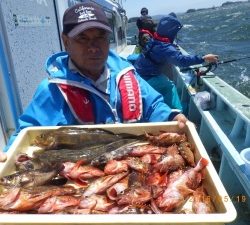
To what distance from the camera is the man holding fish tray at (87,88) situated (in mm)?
2621

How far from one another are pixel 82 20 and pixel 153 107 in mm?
991

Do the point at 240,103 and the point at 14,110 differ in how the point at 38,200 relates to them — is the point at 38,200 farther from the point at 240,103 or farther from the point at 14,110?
the point at 240,103

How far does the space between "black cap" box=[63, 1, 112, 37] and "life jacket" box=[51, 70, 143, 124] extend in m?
0.43

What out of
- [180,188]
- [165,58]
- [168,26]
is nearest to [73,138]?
[180,188]

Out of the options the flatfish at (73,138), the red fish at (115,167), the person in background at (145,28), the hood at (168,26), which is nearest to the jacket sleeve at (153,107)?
the flatfish at (73,138)

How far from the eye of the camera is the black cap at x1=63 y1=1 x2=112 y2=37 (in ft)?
8.33

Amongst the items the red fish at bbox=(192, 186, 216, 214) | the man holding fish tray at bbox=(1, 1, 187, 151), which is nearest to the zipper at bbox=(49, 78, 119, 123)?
the man holding fish tray at bbox=(1, 1, 187, 151)

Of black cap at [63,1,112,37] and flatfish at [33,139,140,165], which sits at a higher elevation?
black cap at [63,1,112,37]

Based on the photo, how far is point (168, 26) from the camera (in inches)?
222

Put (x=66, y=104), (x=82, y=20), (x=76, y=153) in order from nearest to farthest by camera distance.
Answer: (x=76, y=153) < (x=82, y=20) < (x=66, y=104)

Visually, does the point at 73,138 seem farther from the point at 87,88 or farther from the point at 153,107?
the point at 153,107

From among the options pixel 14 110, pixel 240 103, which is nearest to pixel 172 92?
pixel 240 103

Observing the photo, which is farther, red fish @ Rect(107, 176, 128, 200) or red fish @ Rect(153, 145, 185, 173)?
red fish @ Rect(153, 145, 185, 173)

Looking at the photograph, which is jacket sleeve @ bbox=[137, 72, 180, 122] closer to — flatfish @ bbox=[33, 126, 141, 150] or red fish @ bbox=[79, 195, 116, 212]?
flatfish @ bbox=[33, 126, 141, 150]
